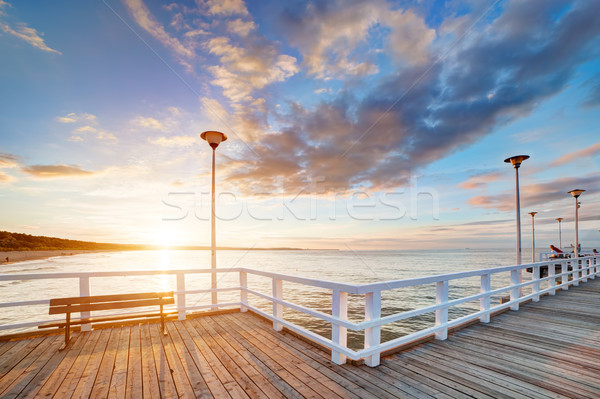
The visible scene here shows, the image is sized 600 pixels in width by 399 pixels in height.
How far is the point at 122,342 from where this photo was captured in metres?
4.80

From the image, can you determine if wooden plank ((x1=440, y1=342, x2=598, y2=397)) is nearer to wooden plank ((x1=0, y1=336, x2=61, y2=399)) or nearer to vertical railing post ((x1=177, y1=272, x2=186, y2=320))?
vertical railing post ((x1=177, y1=272, x2=186, y2=320))

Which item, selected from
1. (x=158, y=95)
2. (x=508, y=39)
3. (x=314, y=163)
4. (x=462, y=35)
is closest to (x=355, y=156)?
(x=314, y=163)

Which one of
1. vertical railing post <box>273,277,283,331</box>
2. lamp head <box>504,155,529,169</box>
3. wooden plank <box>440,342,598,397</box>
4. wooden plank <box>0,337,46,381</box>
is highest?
lamp head <box>504,155,529,169</box>

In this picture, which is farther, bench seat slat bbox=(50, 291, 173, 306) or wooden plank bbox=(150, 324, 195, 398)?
bench seat slat bbox=(50, 291, 173, 306)

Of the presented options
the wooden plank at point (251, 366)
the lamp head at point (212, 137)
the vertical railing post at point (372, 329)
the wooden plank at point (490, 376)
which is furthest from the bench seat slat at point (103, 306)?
the wooden plank at point (490, 376)

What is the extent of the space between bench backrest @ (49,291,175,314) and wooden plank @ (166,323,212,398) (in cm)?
72

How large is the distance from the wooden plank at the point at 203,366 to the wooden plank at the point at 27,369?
1.99 metres

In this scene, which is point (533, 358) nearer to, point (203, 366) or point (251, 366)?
point (251, 366)

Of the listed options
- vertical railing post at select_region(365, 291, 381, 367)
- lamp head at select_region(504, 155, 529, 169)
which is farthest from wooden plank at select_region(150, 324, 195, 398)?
lamp head at select_region(504, 155, 529, 169)

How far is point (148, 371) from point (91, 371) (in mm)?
840

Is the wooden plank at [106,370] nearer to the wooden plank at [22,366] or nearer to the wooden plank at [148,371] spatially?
the wooden plank at [148,371]

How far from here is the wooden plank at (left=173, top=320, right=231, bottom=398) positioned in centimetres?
307

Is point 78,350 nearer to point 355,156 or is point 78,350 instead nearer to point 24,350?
point 24,350

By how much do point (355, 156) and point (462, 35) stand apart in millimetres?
10063
